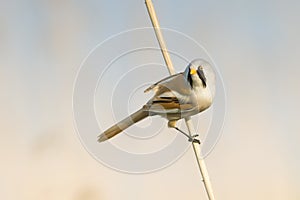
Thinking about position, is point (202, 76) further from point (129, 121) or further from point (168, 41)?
point (168, 41)

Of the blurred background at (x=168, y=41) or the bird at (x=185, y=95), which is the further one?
the blurred background at (x=168, y=41)

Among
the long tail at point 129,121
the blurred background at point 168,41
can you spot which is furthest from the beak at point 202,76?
the blurred background at point 168,41

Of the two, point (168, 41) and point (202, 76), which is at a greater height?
point (168, 41)

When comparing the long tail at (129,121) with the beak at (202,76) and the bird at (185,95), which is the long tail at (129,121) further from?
the beak at (202,76)

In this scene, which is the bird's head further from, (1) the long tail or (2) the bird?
(1) the long tail

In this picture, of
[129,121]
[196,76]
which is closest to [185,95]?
[196,76]

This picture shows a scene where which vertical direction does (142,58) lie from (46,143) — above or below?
above

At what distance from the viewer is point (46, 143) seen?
1003 mm

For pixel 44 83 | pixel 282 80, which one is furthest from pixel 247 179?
pixel 44 83

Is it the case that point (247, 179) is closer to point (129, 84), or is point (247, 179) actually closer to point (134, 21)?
point (129, 84)

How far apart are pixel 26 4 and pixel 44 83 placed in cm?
25

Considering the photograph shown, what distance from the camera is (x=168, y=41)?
1070 millimetres

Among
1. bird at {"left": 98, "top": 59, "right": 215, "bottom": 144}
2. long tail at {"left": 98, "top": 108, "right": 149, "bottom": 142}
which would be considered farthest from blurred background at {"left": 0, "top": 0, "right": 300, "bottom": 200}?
bird at {"left": 98, "top": 59, "right": 215, "bottom": 144}

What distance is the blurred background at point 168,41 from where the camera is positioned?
39.1 inches
